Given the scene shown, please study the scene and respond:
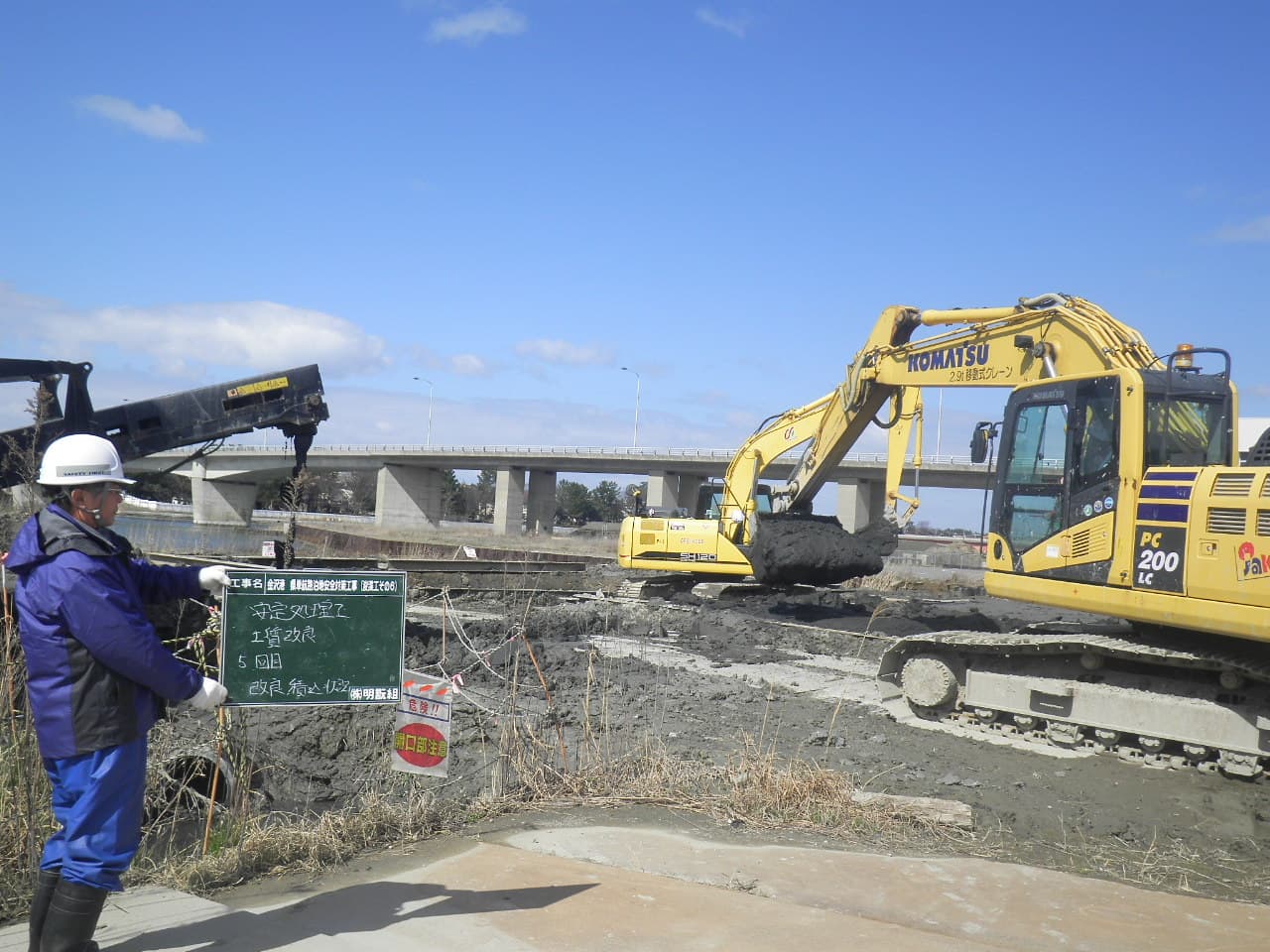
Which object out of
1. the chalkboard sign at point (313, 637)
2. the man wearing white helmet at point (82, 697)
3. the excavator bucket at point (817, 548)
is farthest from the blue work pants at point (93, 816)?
the excavator bucket at point (817, 548)

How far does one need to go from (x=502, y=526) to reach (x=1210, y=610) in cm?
5708

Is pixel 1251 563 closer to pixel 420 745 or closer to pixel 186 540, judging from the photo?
pixel 420 745

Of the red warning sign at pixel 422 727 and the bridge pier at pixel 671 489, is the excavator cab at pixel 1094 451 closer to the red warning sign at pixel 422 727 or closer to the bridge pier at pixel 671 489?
the red warning sign at pixel 422 727

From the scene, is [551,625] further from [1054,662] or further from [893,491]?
[1054,662]

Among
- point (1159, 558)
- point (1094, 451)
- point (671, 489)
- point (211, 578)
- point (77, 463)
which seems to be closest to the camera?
point (77, 463)

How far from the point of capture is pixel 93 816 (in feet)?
12.3

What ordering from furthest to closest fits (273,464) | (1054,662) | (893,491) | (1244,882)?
(273,464), (893,491), (1054,662), (1244,882)

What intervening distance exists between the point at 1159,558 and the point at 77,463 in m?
8.08

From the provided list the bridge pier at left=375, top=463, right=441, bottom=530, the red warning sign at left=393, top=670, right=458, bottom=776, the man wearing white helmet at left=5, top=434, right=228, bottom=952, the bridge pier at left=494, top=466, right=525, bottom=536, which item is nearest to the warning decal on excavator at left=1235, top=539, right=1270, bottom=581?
the red warning sign at left=393, top=670, right=458, bottom=776

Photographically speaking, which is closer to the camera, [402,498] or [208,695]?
[208,695]


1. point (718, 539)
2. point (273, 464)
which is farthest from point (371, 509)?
point (718, 539)

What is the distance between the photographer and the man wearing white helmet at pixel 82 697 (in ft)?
12.2

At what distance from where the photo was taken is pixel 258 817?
18.4 feet

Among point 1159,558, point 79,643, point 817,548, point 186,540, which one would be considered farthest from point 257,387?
point 186,540
